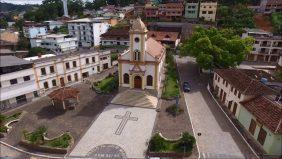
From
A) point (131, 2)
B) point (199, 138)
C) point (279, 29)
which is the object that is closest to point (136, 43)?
point (199, 138)

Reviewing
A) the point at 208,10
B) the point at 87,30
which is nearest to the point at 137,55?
the point at 87,30

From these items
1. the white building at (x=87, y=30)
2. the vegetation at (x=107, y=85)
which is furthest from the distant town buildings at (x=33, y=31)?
the vegetation at (x=107, y=85)

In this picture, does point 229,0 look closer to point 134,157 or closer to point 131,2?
point 131,2

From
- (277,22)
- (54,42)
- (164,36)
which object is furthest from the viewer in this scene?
(277,22)

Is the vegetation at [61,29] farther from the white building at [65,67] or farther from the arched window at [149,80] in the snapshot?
the arched window at [149,80]

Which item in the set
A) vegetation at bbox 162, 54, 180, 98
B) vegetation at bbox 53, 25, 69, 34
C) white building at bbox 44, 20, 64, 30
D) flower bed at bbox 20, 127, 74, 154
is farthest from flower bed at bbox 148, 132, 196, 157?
white building at bbox 44, 20, 64, 30

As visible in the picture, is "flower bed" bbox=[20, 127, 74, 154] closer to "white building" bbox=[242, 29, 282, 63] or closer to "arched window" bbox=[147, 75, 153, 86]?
"arched window" bbox=[147, 75, 153, 86]

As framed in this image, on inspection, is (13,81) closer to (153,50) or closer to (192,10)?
(153,50)

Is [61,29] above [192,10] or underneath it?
underneath
